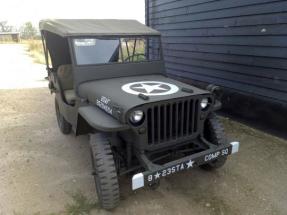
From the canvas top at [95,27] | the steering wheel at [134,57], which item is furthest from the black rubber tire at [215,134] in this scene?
the canvas top at [95,27]

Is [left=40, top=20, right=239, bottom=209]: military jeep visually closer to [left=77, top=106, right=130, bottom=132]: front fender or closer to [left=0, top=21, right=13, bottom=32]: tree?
[left=77, top=106, right=130, bottom=132]: front fender

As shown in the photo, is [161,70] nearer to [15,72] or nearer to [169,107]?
[169,107]

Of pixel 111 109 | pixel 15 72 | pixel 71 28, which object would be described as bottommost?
pixel 15 72

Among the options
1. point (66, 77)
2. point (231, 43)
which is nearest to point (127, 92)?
point (66, 77)

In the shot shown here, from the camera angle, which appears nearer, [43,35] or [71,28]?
[71,28]

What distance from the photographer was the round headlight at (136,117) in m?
3.09

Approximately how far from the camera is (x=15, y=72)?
43.9 feet

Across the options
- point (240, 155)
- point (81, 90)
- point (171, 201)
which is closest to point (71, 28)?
point (81, 90)

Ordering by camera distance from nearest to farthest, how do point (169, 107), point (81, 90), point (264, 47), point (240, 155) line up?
point (169, 107)
point (81, 90)
point (240, 155)
point (264, 47)

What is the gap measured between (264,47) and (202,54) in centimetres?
172

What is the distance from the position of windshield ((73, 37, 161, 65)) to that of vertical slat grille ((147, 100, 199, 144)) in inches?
55.3

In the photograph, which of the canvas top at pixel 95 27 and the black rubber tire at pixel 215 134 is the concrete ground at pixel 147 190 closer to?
the black rubber tire at pixel 215 134

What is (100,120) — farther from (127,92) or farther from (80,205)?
(80,205)

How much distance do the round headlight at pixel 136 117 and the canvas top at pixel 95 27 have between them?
5.14 feet
